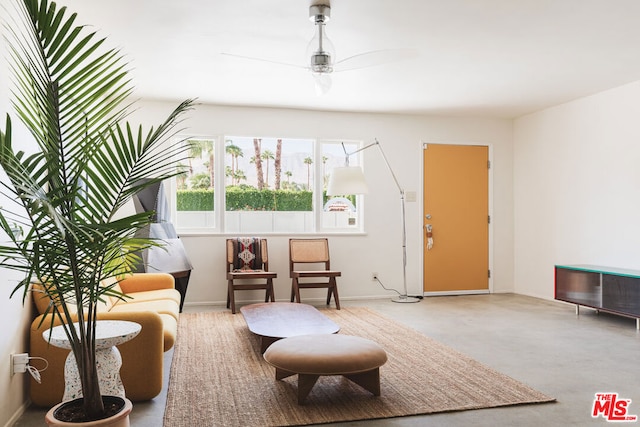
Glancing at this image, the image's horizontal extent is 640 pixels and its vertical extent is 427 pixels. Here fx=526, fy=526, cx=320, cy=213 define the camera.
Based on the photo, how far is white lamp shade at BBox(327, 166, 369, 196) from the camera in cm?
589

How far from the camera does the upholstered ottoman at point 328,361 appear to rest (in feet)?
9.36

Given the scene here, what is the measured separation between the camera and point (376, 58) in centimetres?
369

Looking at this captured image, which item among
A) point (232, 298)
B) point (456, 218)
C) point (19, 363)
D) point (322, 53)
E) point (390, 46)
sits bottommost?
point (232, 298)

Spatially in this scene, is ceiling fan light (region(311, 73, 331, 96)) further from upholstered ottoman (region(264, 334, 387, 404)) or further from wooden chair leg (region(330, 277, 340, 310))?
wooden chair leg (region(330, 277, 340, 310))

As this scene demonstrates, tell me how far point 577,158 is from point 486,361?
331 centimetres

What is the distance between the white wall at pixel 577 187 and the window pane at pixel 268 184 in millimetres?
2863

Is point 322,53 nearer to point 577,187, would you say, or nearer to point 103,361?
point 103,361

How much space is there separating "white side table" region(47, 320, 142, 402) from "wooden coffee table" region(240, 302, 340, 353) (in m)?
1.31

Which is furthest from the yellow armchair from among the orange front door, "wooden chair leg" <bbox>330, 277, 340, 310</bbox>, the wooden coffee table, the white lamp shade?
the orange front door

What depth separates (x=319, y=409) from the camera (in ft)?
9.30

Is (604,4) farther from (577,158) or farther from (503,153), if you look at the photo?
(503,153)

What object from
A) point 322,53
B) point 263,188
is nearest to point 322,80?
point 322,53

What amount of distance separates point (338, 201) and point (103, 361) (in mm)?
4599

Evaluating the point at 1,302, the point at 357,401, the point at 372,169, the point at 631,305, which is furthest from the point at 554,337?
the point at 1,302
